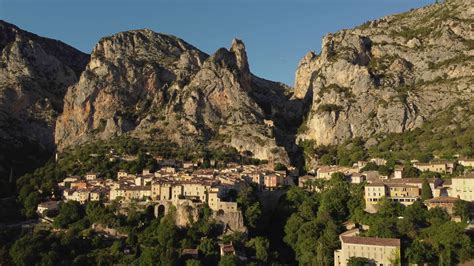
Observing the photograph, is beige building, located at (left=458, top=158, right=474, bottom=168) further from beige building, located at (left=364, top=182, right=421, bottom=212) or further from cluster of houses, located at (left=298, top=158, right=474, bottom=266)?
beige building, located at (left=364, top=182, right=421, bottom=212)

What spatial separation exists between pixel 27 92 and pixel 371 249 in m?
110

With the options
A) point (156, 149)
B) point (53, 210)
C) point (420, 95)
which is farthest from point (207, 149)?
point (420, 95)

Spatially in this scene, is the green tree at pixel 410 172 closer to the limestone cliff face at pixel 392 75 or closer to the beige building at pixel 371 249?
the beige building at pixel 371 249

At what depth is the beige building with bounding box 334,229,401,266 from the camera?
62.5 meters

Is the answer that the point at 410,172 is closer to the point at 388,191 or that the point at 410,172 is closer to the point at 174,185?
the point at 388,191

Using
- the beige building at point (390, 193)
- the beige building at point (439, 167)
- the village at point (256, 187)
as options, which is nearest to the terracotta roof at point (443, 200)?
the village at point (256, 187)

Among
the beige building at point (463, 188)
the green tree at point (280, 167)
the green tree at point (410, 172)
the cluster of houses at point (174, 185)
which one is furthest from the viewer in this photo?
the green tree at point (280, 167)

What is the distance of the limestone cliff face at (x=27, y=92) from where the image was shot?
129000mm

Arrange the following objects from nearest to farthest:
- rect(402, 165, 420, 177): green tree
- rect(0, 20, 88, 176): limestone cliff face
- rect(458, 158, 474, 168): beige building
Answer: rect(402, 165, 420, 177): green tree, rect(458, 158, 474, 168): beige building, rect(0, 20, 88, 176): limestone cliff face

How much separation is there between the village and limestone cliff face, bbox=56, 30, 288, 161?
22.1m

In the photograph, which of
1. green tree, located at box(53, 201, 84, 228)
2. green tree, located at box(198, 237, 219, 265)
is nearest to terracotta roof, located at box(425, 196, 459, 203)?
green tree, located at box(198, 237, 219, 265)

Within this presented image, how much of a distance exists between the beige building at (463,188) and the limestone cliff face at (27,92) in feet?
294

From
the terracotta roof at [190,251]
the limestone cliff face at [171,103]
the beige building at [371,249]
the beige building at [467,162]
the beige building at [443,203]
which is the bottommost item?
the terracotta roof at [190,251]

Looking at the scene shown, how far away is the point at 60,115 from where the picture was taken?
140875 millimetres
